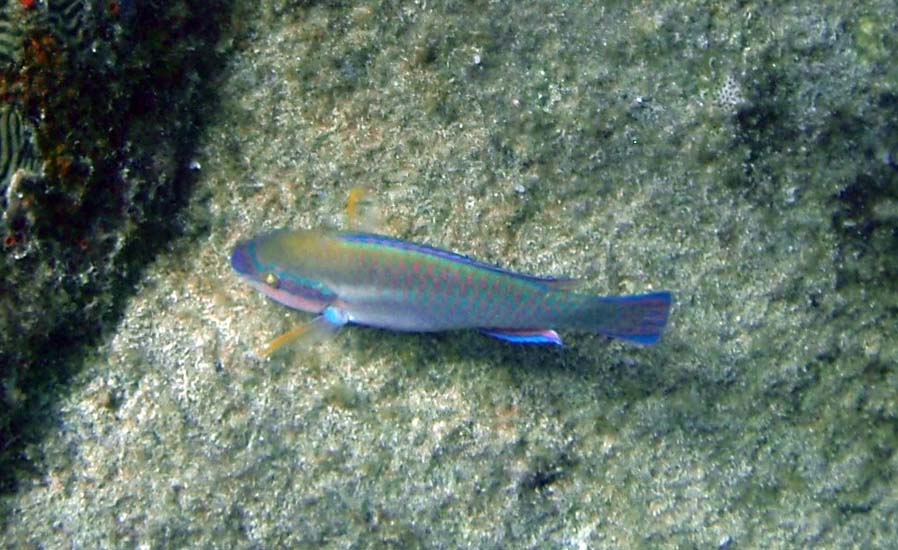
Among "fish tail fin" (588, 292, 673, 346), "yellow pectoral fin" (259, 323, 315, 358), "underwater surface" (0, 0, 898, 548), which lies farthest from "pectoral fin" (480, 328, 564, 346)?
"yellow pectoral fin" (259, 323, 315, 358)

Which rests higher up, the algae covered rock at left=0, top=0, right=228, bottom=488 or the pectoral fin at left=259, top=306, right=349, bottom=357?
the algae covered rock at left=0, top=0, right=228, bottom=488

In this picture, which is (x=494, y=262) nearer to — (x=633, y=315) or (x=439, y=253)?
(x=439, y=253)

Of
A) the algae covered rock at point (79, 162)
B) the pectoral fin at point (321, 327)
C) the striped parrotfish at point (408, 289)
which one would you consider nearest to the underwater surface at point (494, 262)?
the algae covered rock at point (79, 162)

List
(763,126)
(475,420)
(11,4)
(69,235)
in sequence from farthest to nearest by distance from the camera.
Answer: (763,126) → (475,420) → (69,235) → (11,4)

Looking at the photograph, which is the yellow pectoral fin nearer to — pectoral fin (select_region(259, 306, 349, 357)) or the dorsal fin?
pectoral fin (select_region(259, 306, 349, 357))

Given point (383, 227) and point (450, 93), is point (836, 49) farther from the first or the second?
point (383, 227)

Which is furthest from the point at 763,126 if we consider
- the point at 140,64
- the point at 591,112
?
the point at 140,64
